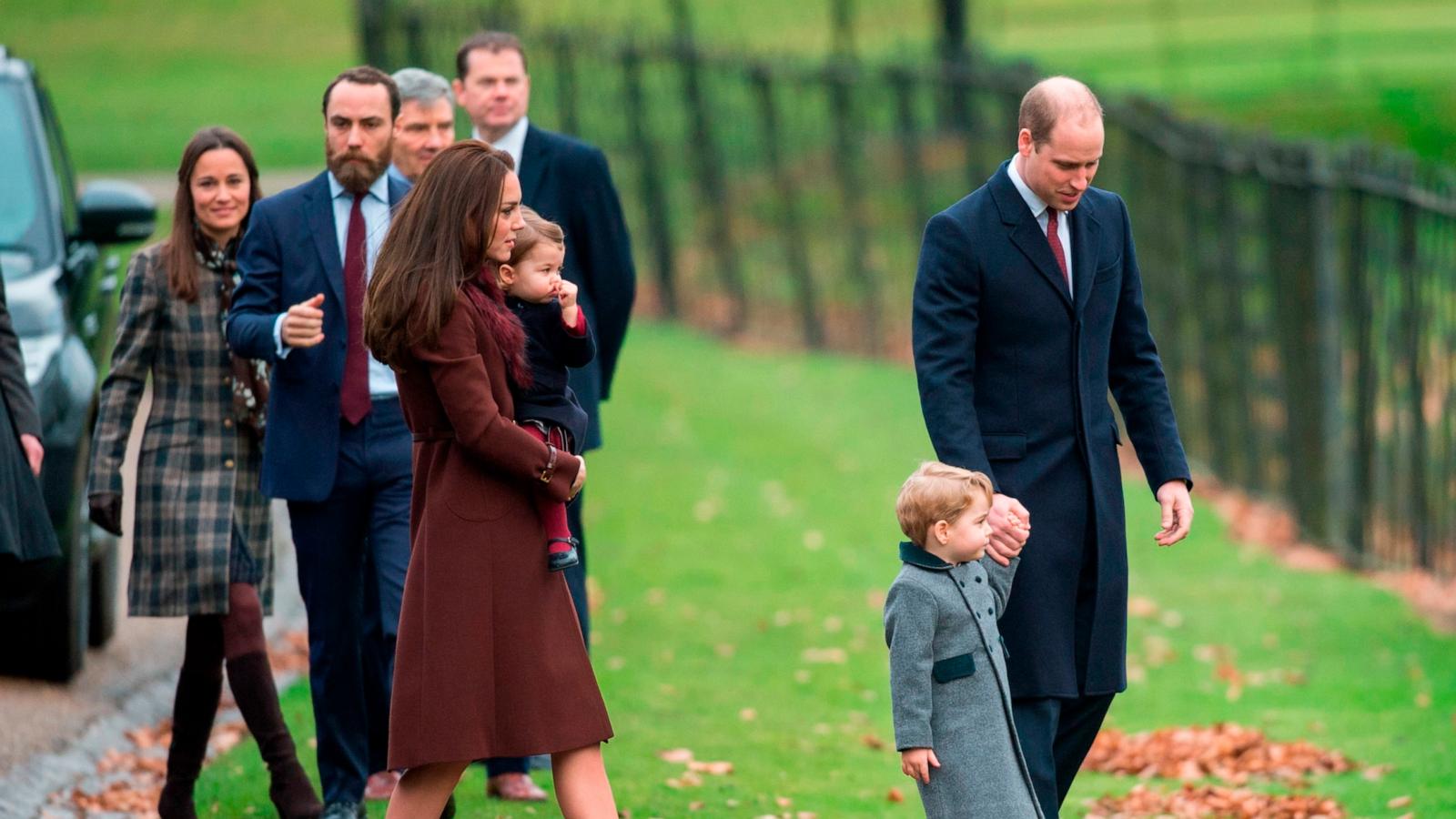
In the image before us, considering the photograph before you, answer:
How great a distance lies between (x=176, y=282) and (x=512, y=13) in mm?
17635

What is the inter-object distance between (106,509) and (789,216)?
15.3m

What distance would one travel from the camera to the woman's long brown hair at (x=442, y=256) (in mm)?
5004

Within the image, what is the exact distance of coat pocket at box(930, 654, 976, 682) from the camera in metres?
5.04

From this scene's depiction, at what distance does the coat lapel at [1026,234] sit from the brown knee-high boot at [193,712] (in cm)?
264

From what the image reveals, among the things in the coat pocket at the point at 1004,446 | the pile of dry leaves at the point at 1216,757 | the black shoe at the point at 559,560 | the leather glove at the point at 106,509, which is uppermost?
the coat pocket at the point at 1004,446

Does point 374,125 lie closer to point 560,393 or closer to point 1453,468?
point 560,393

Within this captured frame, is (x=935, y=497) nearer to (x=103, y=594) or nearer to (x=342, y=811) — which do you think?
(x=342, y=811)

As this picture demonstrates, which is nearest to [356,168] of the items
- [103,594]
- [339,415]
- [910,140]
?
[339,415]

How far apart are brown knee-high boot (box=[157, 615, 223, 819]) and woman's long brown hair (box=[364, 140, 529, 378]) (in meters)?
1.73

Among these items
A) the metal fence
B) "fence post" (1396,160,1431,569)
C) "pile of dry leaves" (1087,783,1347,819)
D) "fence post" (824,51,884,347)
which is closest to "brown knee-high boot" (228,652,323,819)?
"pile of dry leaves" (1087,783,1347,819)

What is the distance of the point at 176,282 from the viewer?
6.31 meters

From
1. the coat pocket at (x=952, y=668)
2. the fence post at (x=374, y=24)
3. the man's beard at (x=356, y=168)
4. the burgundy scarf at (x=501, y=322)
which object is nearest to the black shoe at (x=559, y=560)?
the burgundy scarf at (x=501, y=322)

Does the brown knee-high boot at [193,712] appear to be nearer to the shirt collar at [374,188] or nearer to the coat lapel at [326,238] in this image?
the coat lapel at [326,238]

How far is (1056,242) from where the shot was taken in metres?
5.48
